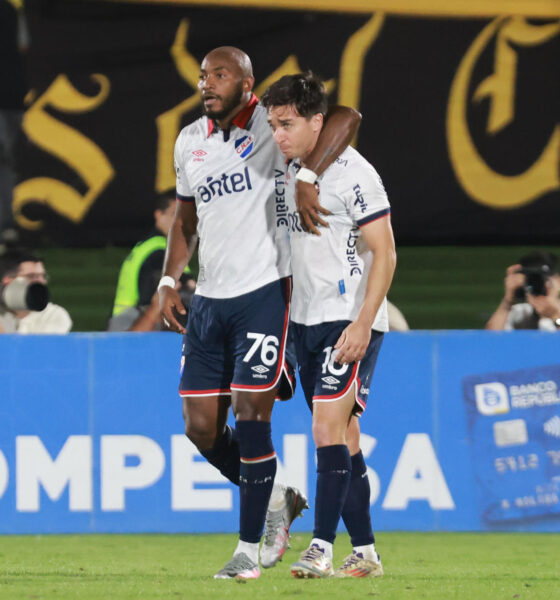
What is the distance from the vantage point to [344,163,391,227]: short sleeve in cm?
508

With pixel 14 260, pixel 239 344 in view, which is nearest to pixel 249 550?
pixel 239 344

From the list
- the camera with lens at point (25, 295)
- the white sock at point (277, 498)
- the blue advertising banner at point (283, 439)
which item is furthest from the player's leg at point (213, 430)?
the camera with lens at point (25, 295)

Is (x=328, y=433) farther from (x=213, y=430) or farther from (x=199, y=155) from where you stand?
(x=199, y=155)

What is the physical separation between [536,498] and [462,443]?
468 millimetres

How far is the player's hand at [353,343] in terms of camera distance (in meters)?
5.03

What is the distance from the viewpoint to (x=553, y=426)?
741 centimetres

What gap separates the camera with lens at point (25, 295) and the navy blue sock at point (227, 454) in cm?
201

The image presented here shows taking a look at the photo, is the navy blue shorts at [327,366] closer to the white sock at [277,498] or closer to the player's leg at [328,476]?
the player's leg at [328,476]

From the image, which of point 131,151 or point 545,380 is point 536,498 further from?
point 131,151

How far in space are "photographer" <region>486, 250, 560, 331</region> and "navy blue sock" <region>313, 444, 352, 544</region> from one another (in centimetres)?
285

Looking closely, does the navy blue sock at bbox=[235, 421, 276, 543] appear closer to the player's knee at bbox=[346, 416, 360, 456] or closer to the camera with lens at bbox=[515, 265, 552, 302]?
the player's knee at bbox=[346, 416, 360, 456]

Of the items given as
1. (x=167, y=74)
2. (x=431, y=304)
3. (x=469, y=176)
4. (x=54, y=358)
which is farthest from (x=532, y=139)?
(x=54, y=358)

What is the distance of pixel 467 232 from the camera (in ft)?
33.8

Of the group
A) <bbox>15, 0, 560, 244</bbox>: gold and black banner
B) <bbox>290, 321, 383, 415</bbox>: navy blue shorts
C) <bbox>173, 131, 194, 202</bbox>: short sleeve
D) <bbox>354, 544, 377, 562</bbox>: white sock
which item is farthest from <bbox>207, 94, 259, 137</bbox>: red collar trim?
<bbox>15, 0, 560, 244</bbox>: gold and black banner
